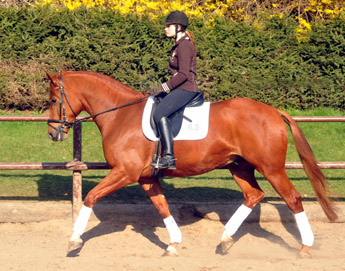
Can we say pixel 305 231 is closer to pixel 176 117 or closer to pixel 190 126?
pixel 190 126

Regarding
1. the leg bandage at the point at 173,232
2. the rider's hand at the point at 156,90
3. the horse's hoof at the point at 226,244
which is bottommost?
the horse's hoof at the point at 226,244

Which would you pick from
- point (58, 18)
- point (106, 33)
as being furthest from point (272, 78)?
point (58, 18)

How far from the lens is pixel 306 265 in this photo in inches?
239

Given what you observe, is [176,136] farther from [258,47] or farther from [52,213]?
[258,47]

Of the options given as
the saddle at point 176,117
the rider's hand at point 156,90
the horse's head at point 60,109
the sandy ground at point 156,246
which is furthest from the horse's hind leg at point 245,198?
the horse's head at point 60,109

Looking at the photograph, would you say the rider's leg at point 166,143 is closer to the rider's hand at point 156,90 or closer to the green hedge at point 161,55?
the rider's hand at point 156,90

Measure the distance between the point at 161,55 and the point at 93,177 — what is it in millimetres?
4198

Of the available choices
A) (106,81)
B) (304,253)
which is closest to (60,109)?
(106,81)

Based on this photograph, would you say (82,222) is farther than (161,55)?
No

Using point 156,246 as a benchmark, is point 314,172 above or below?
above

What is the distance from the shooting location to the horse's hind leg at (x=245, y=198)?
655 cm

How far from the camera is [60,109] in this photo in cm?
655

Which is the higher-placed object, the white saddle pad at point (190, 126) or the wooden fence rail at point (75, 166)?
the white saddle pad at point (190, 126)

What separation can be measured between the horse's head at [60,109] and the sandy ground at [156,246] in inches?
50.2
